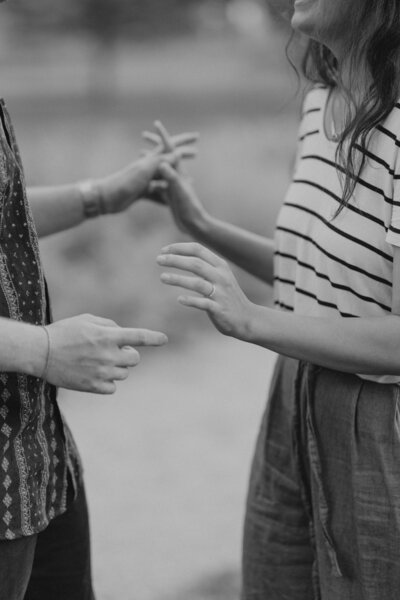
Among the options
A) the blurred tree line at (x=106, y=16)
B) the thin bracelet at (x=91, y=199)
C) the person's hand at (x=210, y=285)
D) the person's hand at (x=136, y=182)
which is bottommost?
the person's hand at (x=210, y=285)

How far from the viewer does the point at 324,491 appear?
1.77 metres

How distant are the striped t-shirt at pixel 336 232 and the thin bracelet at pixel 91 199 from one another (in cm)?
48

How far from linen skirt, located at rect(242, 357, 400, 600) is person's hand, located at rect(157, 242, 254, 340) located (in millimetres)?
287

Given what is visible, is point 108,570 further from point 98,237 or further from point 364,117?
point 98,237

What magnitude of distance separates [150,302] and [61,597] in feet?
11.8

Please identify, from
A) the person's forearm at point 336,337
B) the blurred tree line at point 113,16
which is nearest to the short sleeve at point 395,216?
the person's forearm at point 336,337

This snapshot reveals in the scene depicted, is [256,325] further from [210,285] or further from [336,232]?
[336,232]

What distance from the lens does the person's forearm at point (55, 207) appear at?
2.04m

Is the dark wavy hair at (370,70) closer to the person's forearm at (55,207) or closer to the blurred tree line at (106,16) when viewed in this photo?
the person's forearm at (55,207)

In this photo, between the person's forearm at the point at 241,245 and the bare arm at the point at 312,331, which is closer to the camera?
the bare arm at the point at 312,331

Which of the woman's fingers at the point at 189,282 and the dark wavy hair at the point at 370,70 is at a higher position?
the dark wavy hair at the point at 370,70

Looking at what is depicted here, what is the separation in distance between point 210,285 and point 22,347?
32 cm

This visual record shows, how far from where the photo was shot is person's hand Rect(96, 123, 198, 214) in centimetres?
217

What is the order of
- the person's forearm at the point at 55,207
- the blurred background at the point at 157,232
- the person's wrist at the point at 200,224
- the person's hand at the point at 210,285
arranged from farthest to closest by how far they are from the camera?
the blurred background at the point at 157,232, the person's wrist at the point at 200,224, the person's forearm at the point at 55,207, the person's hand at the point at 210,285
